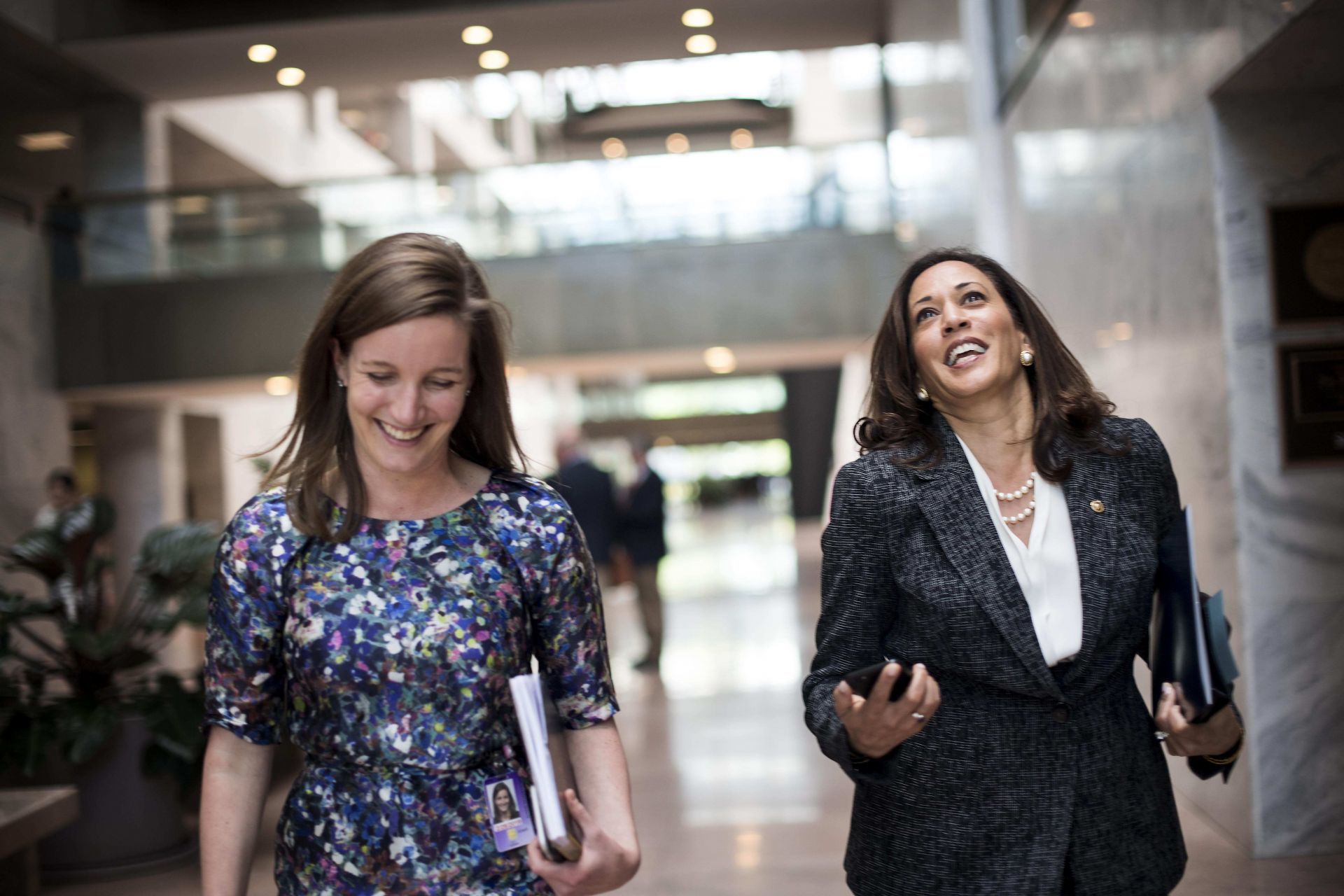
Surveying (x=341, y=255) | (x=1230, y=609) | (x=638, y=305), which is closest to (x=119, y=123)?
(x=341, y=255)

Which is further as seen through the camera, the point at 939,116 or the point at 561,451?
the point at 561,451

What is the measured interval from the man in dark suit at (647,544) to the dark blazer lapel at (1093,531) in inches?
341

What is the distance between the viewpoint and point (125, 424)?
16297 millimetres

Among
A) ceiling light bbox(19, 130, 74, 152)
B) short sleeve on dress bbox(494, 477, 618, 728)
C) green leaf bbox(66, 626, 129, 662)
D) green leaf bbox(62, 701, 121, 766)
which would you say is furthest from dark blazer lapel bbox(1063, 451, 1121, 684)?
ceiling light bbox(19, 130, 74, 152)

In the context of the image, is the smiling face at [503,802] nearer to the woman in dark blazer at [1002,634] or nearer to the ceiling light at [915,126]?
the woman in dark blazer at [1002,634]

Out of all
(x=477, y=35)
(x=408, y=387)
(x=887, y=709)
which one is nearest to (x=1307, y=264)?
(x=887, y=709)

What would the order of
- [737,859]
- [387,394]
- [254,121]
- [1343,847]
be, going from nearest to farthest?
[387,394]
[1343,847]
[737,859]
[254,121]

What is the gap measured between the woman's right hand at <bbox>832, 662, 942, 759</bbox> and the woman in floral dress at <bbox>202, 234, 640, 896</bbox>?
34 cm

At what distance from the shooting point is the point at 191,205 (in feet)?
47.2

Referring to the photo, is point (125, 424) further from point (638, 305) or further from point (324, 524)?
point (324, 524)

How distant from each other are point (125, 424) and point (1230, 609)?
576 inches

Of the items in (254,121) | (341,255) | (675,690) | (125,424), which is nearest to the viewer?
(675,690)

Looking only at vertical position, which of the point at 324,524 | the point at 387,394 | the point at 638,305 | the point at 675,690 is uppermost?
the point at 638,305

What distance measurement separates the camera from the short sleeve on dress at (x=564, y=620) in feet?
6.04
